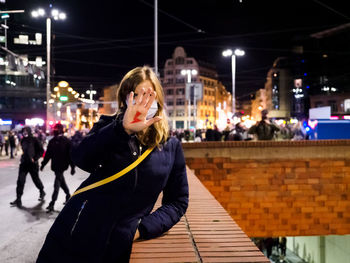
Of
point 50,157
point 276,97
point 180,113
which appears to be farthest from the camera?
point 180,113

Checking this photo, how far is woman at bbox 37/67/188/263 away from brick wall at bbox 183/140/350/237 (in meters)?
7.01

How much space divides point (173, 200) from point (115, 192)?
1.78ft

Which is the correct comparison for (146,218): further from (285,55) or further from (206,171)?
(285,55)

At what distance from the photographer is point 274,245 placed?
28.7m

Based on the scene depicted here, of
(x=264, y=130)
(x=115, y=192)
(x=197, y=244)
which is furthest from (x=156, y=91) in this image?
(x=264, y=130)

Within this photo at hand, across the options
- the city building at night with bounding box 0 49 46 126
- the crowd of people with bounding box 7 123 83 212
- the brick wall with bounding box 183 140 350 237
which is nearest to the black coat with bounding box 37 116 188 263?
the brick wall with bounding box 183 140 350 237

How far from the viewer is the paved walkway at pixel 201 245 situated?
2091mm

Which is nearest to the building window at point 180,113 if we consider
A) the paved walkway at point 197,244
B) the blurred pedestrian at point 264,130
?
the blurred pedestrian at point 264,130

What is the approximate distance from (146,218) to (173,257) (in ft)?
0.94

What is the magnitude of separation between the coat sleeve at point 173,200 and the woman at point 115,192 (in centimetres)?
7

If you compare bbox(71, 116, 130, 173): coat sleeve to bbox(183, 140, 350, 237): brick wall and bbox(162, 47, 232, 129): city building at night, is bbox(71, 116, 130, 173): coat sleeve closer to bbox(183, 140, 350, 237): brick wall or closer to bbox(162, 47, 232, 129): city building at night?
bbox(183, 140, 350, 237): brick wall

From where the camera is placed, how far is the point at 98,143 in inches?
79.7

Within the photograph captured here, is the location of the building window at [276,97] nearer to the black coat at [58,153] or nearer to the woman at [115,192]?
the black coat at [58,153]

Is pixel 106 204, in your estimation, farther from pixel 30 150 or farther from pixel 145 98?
pixel 30 150
